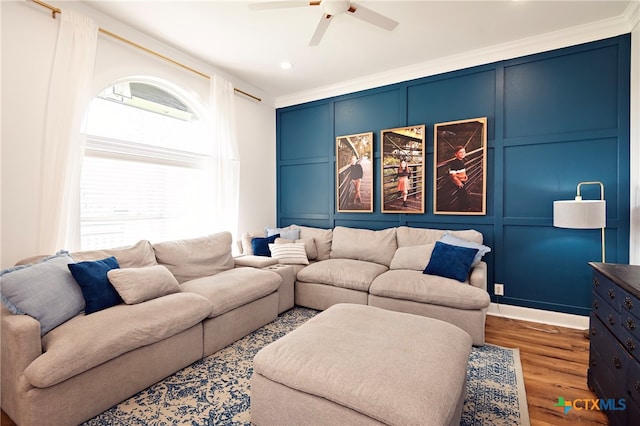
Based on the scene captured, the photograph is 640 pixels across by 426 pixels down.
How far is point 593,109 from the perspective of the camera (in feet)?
9.79

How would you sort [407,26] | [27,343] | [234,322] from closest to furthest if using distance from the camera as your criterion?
[27,343]
[234,322]
[407,26]

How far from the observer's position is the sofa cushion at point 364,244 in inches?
145

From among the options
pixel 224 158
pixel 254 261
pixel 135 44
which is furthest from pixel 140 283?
pixel 135 44

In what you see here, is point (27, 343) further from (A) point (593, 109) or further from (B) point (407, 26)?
(A) point (593, 109)

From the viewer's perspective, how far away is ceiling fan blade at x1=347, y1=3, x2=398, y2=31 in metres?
2.29

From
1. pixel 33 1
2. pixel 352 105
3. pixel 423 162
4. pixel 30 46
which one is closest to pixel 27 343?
pixel 30 46

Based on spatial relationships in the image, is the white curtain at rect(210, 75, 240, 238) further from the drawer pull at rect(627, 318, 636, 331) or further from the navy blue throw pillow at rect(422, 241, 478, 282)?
the drawer pull at rect(627, 318, 636, 331)

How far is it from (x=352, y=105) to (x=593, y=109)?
2.63 metres

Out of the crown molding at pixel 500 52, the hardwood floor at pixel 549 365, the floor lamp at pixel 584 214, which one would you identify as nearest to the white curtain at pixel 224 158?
the crown molding at pixel 500 52

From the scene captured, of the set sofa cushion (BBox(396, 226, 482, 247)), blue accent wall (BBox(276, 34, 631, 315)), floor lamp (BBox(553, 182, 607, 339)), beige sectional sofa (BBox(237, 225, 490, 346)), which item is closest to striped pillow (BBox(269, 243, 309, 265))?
beige sectional sofa (BBox(237, 225, 490, 346))

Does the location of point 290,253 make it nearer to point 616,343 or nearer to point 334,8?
point 334,8

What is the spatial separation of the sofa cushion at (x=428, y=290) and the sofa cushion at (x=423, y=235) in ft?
1.66

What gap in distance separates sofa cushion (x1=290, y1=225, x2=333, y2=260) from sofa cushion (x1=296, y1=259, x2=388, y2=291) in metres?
0.44

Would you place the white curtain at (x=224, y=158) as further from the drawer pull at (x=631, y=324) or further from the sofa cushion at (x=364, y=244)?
the drawer pull at (x=631, y=324)
